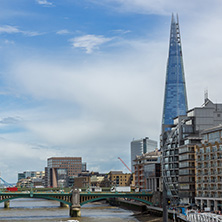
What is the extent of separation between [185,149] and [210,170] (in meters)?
15.0

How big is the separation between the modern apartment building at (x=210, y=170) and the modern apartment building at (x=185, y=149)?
15.2 ft

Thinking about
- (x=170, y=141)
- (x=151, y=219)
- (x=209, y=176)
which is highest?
(x=170, y=141)

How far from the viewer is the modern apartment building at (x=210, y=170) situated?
398ft

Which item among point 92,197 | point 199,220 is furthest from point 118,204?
point 199,220

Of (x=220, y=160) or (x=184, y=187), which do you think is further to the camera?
(x=184, y=187)

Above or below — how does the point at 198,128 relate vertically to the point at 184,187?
above

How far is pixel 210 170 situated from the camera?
12500cm

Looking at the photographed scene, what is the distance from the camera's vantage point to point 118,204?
197000 millimetres

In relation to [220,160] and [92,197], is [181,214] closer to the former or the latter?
[220,160]

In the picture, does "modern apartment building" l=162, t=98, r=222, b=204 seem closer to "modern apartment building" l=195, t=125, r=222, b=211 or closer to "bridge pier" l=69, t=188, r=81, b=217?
"modern apartment building" l=195, t=125, r=222, b=211

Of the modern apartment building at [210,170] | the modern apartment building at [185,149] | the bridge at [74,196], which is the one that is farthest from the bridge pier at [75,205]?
the modern apartment building at [210,170]

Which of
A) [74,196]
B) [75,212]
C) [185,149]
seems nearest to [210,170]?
[185,149]

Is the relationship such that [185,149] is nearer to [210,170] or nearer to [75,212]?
[210,170]

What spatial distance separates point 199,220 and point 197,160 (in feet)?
142
